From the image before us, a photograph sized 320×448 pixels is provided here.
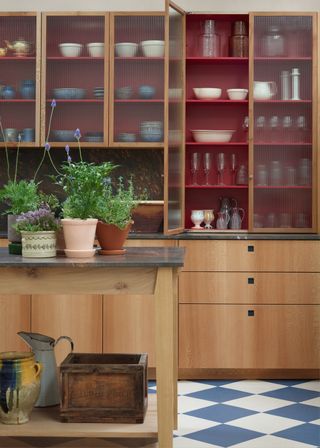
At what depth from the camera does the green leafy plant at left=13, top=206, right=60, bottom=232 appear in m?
3.47

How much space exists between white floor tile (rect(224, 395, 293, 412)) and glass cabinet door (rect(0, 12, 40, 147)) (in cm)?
208

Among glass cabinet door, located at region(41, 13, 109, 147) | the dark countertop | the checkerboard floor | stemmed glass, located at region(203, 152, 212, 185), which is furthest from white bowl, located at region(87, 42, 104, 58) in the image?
the dark countertop

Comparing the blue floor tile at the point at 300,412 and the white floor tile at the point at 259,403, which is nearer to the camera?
Result: the blue floor tile at the point at 300,412

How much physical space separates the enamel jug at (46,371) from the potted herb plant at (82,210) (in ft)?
1.59

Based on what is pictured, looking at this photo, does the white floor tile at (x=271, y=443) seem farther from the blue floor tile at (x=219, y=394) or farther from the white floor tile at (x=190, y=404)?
the blue floor tile at (x=219, y=394)

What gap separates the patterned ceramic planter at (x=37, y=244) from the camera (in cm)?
343

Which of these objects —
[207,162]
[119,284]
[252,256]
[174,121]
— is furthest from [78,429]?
[207,162]

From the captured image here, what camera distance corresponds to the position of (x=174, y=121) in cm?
540

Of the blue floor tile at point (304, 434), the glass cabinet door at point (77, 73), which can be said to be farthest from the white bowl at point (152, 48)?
the blue floor tile at point (304, 434)

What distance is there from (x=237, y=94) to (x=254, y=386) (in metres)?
1.92

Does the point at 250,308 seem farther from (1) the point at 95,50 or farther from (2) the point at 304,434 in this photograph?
(1) the point at 95,50

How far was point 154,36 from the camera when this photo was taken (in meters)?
5.53

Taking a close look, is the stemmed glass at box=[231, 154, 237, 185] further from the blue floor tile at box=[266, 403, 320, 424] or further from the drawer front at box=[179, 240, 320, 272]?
the blue floor tile at box=[266, 403, 320, 424]

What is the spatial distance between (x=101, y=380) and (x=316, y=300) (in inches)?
84.4
